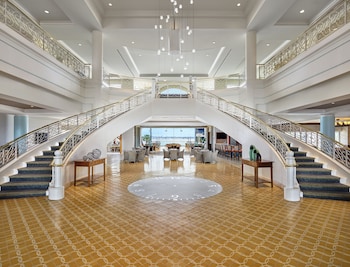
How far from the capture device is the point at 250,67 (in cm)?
1109

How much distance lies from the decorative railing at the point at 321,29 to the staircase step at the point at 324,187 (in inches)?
174

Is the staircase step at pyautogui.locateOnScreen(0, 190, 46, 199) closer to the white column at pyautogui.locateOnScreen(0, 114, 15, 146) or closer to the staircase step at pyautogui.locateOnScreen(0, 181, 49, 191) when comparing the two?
the staircase step at pyautogui.locateOnScreen(0, 181, 49, 191)

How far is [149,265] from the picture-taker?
2725 millimetres

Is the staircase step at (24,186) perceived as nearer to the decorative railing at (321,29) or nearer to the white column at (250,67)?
the decorative railing at (321,29)

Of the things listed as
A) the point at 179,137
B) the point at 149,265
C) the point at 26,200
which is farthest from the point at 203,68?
the point at 149,265

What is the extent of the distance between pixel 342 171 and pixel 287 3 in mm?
7444

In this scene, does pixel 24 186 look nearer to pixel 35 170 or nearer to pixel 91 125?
pixel 35 170

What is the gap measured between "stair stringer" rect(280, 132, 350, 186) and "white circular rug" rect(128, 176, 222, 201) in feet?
11.7

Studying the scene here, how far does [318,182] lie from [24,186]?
28.7ft

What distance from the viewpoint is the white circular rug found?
5891 mm

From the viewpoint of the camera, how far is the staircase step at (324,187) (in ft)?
18.9

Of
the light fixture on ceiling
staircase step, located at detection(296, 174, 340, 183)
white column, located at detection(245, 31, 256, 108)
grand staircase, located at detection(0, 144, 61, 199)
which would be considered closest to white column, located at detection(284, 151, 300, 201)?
staircase step, located at detection(296, 174, 340, 183)

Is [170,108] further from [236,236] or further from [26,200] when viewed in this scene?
[236,236]

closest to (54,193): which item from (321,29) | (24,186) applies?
(24,186)
